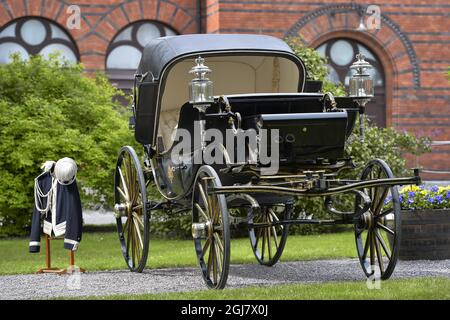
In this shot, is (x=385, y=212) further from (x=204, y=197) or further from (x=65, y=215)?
(x=65, y=215)

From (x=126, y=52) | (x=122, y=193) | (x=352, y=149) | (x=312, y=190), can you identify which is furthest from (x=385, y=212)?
(x=126, y=52)

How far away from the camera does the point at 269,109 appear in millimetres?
9117

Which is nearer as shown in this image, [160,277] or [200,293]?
[200,293]

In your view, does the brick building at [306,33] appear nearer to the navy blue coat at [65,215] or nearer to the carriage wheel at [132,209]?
the carriage wheel at [132,209]

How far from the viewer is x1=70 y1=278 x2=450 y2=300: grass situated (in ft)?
25.9

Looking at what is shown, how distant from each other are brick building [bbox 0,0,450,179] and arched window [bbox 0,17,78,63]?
2 cm

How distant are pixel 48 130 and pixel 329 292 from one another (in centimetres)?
847

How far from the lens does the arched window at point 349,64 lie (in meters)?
23.2

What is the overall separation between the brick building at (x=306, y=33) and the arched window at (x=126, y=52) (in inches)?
0.8

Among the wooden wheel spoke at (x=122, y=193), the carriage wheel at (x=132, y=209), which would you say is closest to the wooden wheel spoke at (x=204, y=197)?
the carriage wheel at (x=132, y=209)
